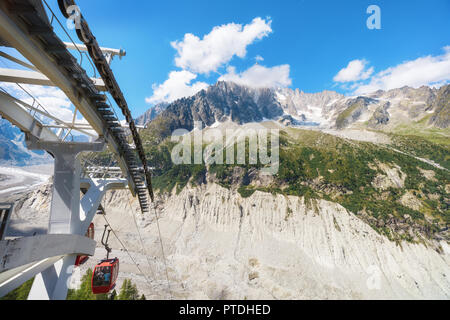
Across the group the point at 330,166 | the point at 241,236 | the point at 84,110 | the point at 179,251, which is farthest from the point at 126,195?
the point at 330,166

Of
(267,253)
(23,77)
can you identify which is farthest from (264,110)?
(23,77)

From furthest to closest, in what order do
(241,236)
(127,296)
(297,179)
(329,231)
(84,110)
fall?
(297,179)
(241,236)
(329,231)
(127,296)
(84,110)

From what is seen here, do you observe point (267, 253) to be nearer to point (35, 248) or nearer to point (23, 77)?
point (35, 248)

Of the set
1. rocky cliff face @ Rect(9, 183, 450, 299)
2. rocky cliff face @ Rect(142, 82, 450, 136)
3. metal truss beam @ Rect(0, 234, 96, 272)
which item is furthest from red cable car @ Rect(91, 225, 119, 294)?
rocky cliff face @ Rect(142, 82, 450, 136)

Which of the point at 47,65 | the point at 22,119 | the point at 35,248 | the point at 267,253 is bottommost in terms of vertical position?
the point at 267,253

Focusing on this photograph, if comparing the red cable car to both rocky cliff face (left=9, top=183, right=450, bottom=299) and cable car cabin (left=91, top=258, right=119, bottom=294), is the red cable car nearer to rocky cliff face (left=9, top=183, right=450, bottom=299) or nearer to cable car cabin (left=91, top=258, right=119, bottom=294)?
cable car cabin (left=91, top=258, right=119, bottom=294)

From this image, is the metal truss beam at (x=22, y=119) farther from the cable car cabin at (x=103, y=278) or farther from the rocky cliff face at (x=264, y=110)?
the rocky cliff face at (x=264, y=110)

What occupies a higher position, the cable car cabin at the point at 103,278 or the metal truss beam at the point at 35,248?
the metal truss beam at the point at 35,248

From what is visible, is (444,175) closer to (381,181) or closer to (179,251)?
(381,181)

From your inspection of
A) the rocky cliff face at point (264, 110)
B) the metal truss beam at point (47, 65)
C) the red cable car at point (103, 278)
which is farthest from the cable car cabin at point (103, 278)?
the rocky cliff face at point (264, 110)

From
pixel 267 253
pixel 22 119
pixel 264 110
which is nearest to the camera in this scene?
pixel 22 119

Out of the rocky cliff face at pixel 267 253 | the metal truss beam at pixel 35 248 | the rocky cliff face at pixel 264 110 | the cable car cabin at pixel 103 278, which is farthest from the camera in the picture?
the rocky cliff face at pixel 264 110
